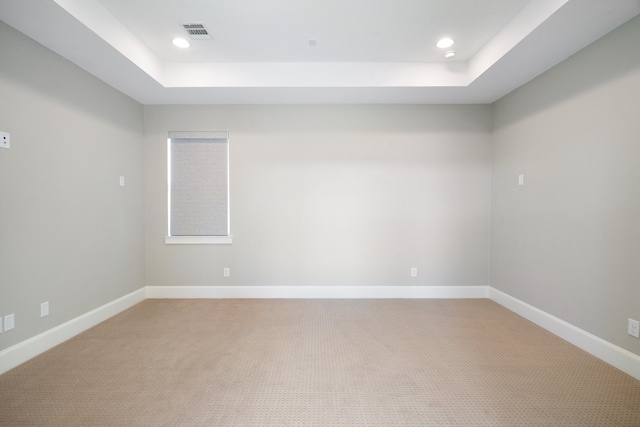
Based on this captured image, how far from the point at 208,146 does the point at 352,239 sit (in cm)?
240

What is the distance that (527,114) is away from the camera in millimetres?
3254

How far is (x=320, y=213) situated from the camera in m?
3.95

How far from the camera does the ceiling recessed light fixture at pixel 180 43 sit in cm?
284

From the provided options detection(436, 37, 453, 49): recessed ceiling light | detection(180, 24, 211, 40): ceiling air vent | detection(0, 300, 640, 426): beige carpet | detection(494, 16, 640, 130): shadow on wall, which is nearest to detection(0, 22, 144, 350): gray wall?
detection(0, 300, 640, 426): beige carpet

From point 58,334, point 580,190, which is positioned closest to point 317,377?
point 58,334

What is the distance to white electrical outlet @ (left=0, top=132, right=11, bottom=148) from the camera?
2.16 m

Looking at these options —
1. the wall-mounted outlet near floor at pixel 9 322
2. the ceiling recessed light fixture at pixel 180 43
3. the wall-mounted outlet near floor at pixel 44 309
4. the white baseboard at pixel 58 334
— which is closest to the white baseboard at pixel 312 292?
the white baseboard at pixel 58 334

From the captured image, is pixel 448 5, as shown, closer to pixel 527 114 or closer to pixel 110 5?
pixel 527 114

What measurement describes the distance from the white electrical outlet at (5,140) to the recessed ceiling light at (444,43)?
3.92m

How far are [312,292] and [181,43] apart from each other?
332 cm

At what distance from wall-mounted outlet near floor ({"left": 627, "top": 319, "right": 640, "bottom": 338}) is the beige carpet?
331 mm

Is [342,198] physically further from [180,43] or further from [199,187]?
[180,43]

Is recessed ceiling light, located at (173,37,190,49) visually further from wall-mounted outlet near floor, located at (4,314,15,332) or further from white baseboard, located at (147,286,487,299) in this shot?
white baseboard, located at (147,286,487,299)

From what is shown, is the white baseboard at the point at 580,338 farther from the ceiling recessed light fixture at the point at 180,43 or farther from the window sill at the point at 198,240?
the ceiling recessed light fixture at the point at 180,43
